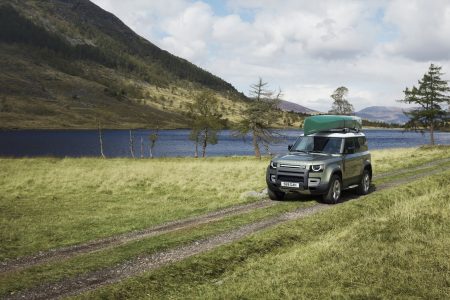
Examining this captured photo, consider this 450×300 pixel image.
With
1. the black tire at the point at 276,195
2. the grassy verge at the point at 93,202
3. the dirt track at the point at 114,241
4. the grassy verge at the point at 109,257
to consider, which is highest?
the black tire at the point at 276,195

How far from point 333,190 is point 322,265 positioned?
8.43 m

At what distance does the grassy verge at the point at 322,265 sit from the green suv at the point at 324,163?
11.2 ft

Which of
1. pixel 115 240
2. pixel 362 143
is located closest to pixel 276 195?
pixel 362 143

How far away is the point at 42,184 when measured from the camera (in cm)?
2727

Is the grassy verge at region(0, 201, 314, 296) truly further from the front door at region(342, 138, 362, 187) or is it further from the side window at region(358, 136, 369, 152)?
the side window at region(358, 136, 369, 152)

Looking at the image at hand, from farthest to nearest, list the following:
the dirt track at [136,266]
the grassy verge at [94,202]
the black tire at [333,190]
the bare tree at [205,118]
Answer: the bare tree at [205,118]
the black tire at [333,190]
the grassy verge at [94,202]
the dirt track at [136,266]

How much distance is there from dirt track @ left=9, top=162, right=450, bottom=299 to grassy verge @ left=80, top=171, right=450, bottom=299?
1.83 ft

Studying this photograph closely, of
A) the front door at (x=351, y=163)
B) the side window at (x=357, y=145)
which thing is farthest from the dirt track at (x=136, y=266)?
the side window at (x=357, y=145)

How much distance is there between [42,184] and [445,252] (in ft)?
80.3

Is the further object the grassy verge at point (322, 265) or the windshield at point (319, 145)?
the windshield at point (319, 145)

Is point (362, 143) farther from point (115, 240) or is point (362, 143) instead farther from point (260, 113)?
point (260, 113)

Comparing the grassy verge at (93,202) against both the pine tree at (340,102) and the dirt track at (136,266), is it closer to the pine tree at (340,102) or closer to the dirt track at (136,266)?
the dirt track at (136,266)

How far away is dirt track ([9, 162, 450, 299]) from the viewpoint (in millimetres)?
8102

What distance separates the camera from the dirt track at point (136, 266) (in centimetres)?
810
